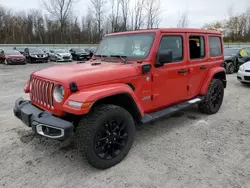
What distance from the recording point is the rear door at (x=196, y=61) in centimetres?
428

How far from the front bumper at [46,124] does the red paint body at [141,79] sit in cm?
13

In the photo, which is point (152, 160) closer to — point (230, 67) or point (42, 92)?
point (42, 92)

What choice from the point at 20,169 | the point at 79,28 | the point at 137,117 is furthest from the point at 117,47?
the point at 79,28

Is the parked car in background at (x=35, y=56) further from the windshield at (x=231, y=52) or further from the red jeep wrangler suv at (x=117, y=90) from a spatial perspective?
the red jeep wrangler suv at (x=117, y=90)

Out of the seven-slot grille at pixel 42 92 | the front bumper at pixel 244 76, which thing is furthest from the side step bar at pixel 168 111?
the front bumper at pixel 244 76

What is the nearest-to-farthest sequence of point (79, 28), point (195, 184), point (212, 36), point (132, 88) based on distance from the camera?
point (195, 184) < point (132, 88) < point (212, 36) < point (79, 28)

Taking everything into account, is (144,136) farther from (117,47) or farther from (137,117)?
(117,47)

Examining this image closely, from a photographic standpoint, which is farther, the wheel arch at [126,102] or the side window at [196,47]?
the side window at [196,47]

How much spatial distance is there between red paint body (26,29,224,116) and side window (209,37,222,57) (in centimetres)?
13

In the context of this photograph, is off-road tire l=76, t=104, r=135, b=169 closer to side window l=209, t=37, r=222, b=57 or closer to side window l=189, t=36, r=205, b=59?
side window l=189, t=36, r=205, b=59

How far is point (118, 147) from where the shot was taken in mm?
3100

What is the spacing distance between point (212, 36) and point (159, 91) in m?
2.32

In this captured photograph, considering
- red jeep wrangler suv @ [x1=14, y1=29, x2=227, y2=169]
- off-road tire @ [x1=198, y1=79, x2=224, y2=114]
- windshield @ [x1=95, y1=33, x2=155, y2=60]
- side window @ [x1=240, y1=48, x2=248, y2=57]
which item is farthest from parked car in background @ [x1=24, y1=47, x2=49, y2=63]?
off-road tire @ [x1=198, y1=79, x2=224, y2=114]

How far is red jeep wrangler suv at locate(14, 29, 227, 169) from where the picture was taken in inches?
106
